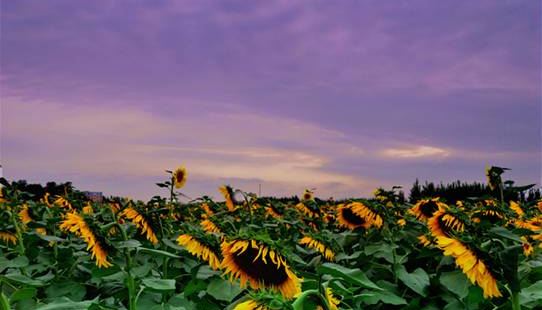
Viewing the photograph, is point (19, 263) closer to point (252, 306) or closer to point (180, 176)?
point (180, 176)

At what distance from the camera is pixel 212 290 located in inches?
94.3

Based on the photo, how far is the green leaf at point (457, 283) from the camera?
2.43 metres

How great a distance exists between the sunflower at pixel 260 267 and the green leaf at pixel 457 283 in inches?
36.2

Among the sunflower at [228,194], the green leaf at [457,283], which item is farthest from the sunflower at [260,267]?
the sunflower at [228,194]

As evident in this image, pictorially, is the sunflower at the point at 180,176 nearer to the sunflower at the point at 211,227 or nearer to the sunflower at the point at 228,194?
the sunflower at the point at 228,194

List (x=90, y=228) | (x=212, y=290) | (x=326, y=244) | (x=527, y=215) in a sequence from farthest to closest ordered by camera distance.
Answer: (x=527, y=215), (x=326, y=244), (x=90, y=228), (x=212, y=290)

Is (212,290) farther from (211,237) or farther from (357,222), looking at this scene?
(357,222)

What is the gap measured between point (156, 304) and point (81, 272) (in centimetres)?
103

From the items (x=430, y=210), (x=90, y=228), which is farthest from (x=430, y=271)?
(x=90, y=228)

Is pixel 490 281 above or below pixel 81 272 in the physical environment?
above

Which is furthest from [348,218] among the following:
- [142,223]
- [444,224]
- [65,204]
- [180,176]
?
[65,204]

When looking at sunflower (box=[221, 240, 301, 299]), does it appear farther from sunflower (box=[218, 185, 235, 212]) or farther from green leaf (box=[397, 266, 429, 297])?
sunflower (box=[218, 185, 235, 212])

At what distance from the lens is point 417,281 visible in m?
2.92

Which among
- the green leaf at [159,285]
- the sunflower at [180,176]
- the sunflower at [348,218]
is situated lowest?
the green leaf at [159,285]
